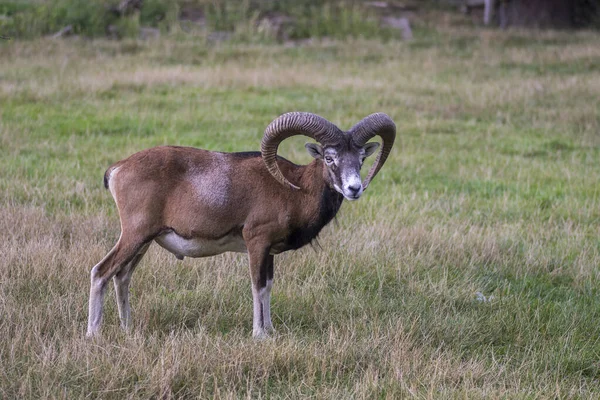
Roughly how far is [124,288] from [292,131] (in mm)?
1825

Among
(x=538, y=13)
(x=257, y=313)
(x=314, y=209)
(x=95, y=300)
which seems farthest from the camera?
(x=538, y=13)

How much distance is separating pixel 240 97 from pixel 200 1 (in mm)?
12681

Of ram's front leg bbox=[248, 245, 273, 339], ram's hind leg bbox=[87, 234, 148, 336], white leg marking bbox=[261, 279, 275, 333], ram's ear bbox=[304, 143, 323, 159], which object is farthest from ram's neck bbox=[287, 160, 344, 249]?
ram's hind leg bbox=[87, 234, 148, 336]

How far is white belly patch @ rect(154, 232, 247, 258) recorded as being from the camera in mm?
6434

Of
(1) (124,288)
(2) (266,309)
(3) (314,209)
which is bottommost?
(2) (266,309)

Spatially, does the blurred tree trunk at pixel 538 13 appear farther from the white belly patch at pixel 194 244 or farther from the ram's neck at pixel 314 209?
the white belly patch at pixel 194 244

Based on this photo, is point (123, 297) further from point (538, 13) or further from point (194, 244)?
point (538, 13)

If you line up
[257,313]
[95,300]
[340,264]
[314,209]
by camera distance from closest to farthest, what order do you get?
[95,300], [257,313], [314,209], [340,264]

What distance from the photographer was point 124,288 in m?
6.57

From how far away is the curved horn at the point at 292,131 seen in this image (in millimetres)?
6348

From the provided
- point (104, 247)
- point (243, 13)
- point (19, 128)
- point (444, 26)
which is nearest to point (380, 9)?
point (444, 26)

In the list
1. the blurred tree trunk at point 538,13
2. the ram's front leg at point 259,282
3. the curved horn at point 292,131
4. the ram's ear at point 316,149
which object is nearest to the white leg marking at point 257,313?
the ram's front leg at point 259,282

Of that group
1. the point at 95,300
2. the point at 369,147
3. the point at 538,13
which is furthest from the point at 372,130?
the point at 538,13

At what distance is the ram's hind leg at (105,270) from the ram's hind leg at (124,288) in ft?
0.54
